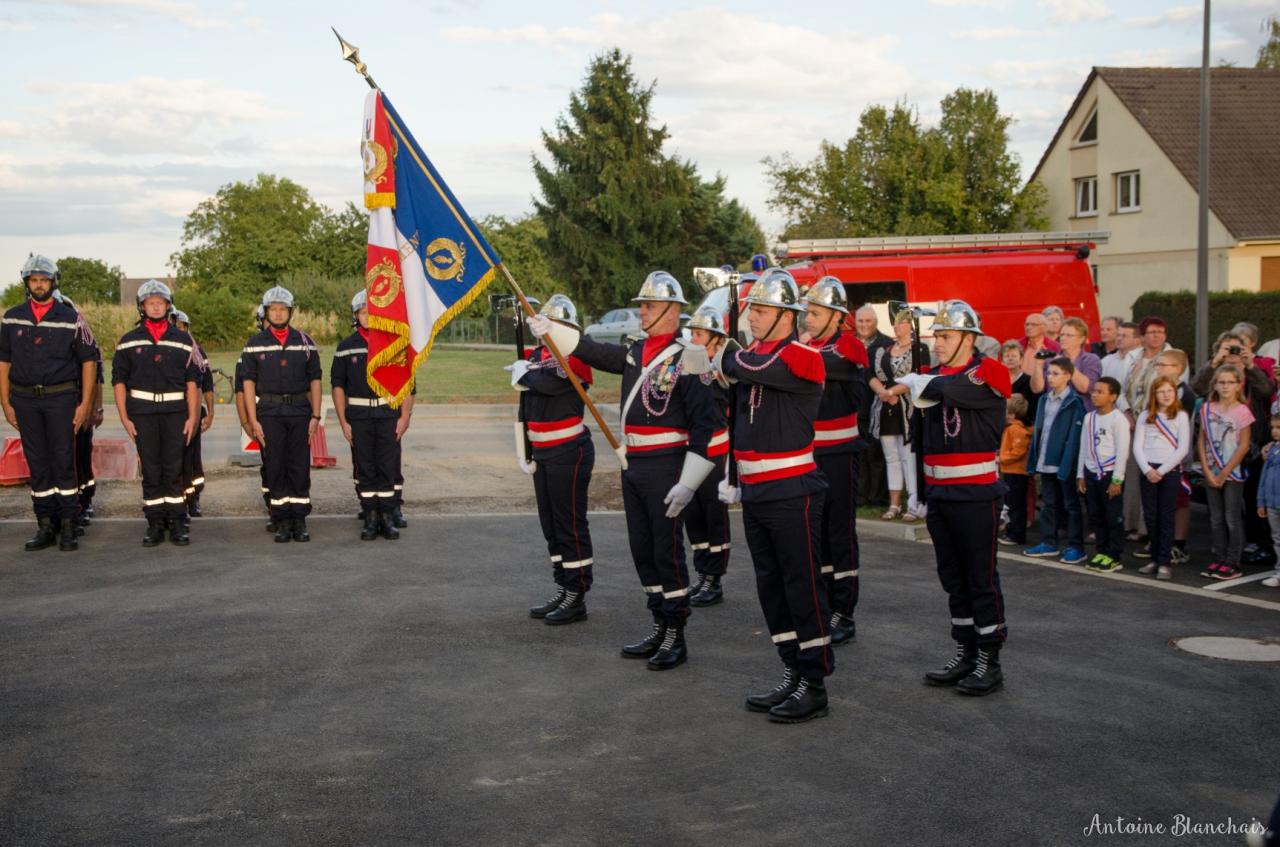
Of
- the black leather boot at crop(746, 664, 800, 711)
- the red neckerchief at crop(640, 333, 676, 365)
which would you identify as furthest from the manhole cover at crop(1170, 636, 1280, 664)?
the red neckerchief at crop(640, 333, 676, 365)

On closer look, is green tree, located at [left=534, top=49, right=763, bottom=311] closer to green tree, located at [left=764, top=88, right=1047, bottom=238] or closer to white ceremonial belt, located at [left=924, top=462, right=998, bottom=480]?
green tree, located at [left=764, top=88, right=1047, bottom=238]

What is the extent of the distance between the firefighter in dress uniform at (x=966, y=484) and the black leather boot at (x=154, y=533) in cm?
715

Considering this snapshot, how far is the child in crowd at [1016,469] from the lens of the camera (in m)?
11.1

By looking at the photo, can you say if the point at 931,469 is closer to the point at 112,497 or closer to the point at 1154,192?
the point at 112,497

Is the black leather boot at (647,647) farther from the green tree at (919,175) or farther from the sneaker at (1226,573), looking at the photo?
the green tree at (919,175)

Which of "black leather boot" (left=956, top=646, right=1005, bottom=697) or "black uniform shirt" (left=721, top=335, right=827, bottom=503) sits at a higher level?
"black uniform shirt" (left=721, top=335, right=827, bottom=503)

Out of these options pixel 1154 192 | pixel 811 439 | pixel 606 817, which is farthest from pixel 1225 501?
pixel 1154 192

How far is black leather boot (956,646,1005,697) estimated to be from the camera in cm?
655

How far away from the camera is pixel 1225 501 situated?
32.5ft

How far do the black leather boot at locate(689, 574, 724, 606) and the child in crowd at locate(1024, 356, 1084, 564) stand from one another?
3.18 meters

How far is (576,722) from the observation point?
20.4ft

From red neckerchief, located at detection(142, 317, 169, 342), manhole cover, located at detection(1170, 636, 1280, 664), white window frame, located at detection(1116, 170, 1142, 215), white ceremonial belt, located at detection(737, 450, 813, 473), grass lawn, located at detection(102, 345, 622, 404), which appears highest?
white window frame, located at detection(1116, 170, 1142, 215)

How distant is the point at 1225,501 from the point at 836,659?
4373 mm

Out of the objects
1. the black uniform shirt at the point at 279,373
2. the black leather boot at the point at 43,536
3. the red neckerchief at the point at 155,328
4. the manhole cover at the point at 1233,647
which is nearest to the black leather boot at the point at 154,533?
the black leather boot at the point at 43,536
